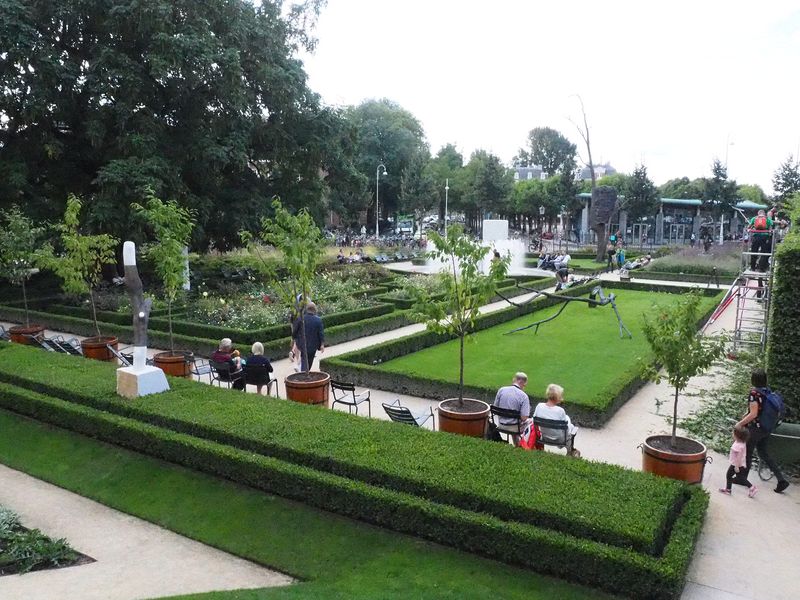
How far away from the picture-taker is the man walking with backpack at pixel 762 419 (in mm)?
8047

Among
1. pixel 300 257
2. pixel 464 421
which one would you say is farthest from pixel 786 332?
pixel 300 257

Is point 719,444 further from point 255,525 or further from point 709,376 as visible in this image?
point 255,525

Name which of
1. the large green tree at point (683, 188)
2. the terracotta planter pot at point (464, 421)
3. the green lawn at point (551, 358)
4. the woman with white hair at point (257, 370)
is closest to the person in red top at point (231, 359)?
the woman with white hair at point (257, 370)

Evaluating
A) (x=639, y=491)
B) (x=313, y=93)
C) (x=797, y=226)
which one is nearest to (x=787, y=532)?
(x=639, y=491)

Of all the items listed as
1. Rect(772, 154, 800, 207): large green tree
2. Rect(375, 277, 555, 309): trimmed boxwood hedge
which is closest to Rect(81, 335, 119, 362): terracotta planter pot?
Rect(375, 277, 555, 309): trimmed boxwood hedge

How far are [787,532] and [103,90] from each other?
2175cm

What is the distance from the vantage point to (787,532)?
7.06m

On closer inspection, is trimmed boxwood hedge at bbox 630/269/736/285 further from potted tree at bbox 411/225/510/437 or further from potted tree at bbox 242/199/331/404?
potted tree at bbox 242/199/331/404

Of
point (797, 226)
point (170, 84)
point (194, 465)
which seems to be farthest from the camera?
point (170, 84)

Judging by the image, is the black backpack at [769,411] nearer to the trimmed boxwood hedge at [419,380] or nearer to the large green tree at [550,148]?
the trimmed boxwood hedge at [419,380]

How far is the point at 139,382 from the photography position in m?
10.1

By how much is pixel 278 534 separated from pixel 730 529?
16.9 ft

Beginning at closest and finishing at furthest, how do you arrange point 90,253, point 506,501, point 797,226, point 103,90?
point 506,501
point 797,226
point 90,253
point 103,90

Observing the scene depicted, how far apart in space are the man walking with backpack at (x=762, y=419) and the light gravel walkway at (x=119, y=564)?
6032mm
